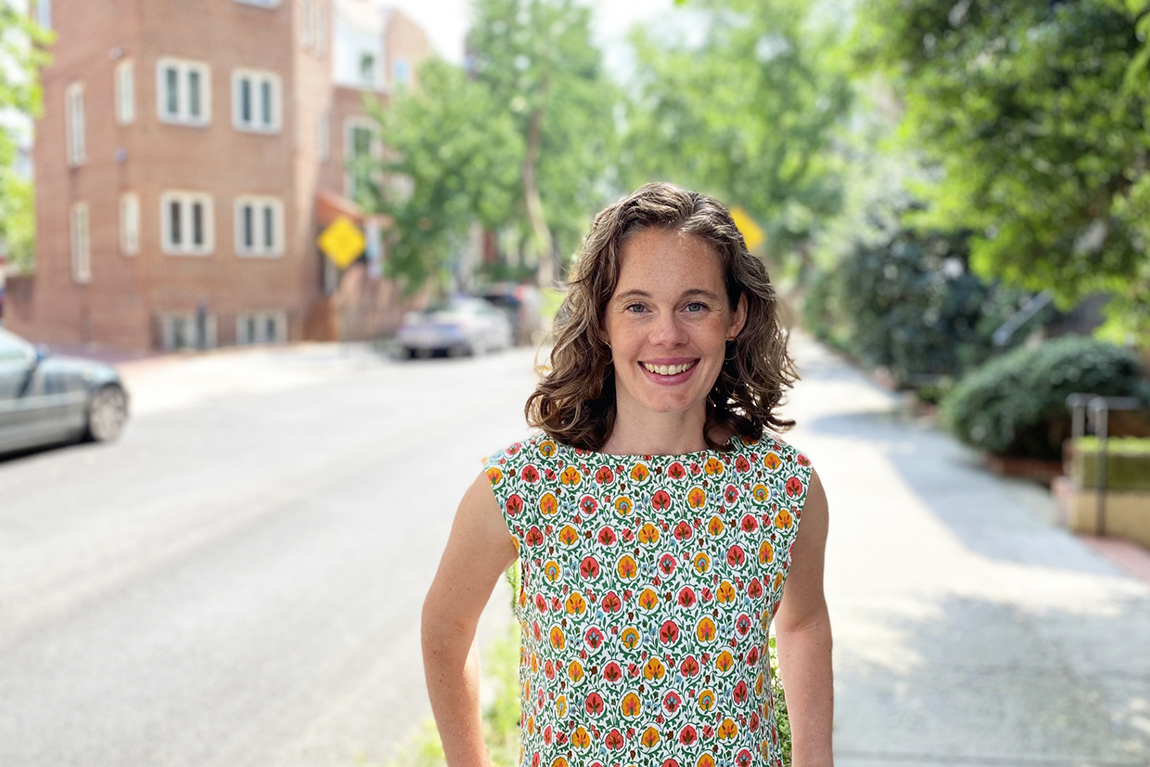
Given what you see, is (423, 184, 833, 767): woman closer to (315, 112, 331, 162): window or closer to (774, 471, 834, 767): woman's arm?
(774, 471, 834, 767): woman's arm

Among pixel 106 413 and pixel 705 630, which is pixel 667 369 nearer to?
pixel 705 630

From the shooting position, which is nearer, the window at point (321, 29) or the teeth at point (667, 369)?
the teeth at point (667, 369)

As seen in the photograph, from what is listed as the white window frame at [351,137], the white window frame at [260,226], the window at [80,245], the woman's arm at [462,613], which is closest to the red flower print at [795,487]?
the woman's arm at [462,613]

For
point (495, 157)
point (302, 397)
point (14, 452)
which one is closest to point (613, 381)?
point (14, 452)

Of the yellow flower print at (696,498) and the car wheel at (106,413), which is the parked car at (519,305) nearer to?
the car wheel at (106,413)

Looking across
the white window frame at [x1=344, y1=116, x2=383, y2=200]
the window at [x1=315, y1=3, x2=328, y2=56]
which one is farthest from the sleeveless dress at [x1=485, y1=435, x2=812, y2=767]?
the white window frame at [x1=344, y1=116, x2=383, y2=200]

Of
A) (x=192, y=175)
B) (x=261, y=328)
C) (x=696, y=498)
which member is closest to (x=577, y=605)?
(x=696, y=498)

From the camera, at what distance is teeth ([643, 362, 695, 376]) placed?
1.98 metres

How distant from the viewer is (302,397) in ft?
58.6

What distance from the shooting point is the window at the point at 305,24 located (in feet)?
98.0

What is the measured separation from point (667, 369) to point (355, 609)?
16.6 feet

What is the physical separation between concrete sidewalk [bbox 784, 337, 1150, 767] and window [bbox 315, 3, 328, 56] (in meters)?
24.5

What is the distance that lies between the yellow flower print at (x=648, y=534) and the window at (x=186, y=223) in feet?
91.0

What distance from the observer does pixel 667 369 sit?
1.99m
